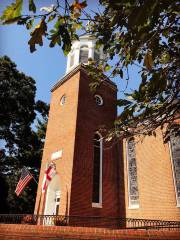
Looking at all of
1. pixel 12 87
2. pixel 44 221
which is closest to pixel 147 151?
pixel 44 221

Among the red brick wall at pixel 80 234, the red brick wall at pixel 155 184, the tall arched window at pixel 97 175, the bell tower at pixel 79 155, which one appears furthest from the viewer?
the tall arched window at pixel 97 175

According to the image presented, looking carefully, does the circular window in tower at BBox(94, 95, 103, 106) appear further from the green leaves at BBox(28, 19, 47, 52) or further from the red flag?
the green leaves at BBox(28, 19, 47, 52)

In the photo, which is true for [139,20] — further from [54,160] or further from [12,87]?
[12,87]

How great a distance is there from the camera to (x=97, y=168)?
1449 cm

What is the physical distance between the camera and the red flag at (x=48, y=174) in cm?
1320

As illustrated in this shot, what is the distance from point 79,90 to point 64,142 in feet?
11.8

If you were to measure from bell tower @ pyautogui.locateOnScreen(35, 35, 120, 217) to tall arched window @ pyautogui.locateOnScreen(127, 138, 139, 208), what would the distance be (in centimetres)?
79

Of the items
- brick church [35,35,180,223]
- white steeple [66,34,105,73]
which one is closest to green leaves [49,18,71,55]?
brick church [35,35,180,223]

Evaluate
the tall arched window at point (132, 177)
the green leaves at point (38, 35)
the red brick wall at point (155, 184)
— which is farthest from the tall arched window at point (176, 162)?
the green leaves at point (38, 35)

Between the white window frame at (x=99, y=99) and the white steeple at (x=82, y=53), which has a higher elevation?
the white steeple at (x=82, y=53)

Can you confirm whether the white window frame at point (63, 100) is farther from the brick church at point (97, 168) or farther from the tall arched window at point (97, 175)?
the tall arched window at point (97, 175)

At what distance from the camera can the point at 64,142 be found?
14469mm

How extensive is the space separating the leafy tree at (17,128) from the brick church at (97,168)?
8255 mm

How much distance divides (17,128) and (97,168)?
13.5 metres
